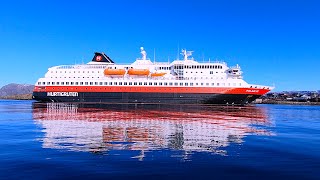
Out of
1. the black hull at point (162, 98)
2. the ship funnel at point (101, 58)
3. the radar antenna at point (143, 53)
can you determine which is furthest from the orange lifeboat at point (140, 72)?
the ship funnel at point (101, 58)

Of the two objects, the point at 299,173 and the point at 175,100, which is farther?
the point at 175,100

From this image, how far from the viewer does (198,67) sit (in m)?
60.5

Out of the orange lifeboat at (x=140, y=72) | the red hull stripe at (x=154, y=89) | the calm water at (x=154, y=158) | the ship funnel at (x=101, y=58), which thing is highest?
the ship funnel at (x=101, y=58)

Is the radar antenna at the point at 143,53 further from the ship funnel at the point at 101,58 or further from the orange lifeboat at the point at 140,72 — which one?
the ship funnel at the point at 101,58

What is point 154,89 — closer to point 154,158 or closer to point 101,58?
point 101,58

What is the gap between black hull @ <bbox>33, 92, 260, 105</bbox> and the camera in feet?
186

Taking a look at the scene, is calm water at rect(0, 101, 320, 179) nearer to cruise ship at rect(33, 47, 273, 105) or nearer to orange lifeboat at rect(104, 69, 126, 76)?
cruise ship at rect(33, 47, 273, 105)

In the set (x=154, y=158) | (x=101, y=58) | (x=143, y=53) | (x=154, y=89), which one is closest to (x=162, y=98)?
(x=154, y=89)

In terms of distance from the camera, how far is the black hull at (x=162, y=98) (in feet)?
186

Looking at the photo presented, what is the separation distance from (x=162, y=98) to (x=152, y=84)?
11.4 feet

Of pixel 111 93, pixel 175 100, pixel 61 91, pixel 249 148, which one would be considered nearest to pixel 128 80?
pixel 111 93

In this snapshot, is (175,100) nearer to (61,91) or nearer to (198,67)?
(198,67)

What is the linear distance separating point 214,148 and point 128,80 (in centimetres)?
5099

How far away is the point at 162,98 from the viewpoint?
57.9 m
